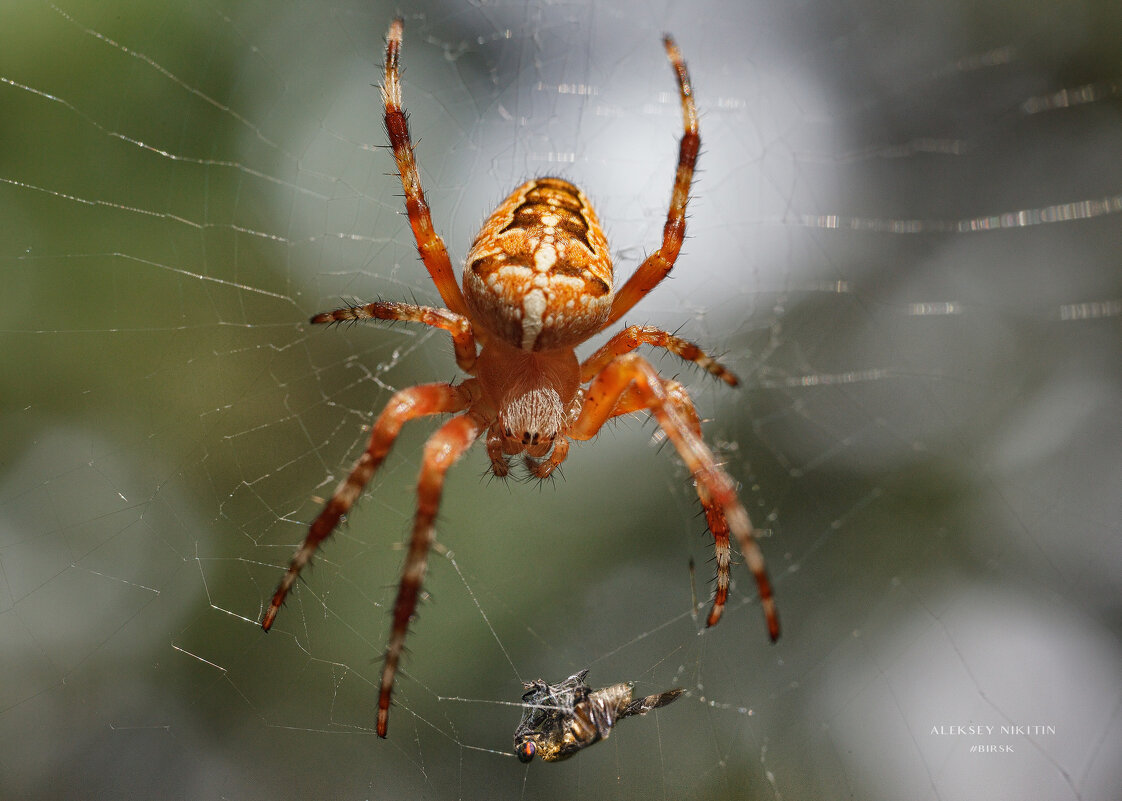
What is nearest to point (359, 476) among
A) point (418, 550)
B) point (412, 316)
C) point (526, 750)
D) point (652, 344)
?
point (418, 550)

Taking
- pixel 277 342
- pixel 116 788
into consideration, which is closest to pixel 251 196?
pixel 277 342

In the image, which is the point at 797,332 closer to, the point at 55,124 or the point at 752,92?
the point at 752,92

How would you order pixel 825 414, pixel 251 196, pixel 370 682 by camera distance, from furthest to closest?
pixel 825 414
pixel 251 196
pixel 370 682

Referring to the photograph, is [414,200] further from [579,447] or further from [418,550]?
[418,550]

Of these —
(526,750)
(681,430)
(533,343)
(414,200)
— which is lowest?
(526,750)

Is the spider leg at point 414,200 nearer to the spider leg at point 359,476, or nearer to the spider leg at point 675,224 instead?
the spider leg at point 359,476

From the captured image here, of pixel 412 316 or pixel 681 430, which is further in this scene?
pixel 412 316

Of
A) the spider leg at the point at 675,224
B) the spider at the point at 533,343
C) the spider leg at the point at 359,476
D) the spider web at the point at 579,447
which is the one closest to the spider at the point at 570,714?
the spider web at the point at 579,447
